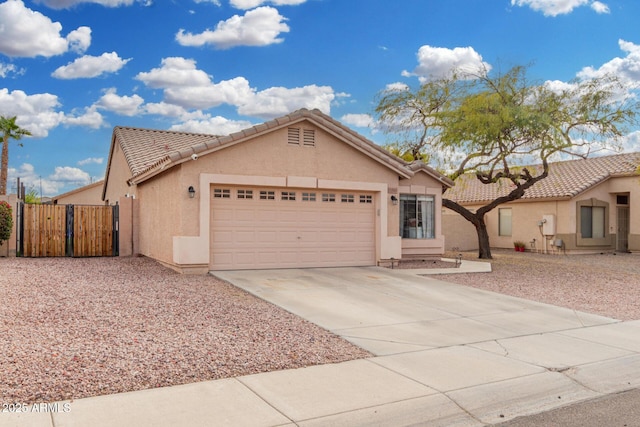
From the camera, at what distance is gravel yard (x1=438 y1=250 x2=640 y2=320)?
11184 millimetres

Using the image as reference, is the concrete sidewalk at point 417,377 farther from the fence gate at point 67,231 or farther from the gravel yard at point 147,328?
the fence gate at point 67,231

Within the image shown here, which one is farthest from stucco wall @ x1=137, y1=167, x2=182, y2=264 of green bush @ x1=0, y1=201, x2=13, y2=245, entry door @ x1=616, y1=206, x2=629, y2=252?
entry door @ x1=616, y1=206, x2=629, y2=252

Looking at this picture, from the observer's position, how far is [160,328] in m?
7.71

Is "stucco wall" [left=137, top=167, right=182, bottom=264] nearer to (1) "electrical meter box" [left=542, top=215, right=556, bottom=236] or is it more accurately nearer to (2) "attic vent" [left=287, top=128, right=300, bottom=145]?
(2) "attic vent" [left=287, top=128, right=300, bottom=145]

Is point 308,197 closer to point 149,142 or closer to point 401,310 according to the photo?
point 401,310

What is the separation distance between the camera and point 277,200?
1475 cm

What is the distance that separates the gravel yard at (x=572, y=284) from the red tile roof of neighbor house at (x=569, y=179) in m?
6.04

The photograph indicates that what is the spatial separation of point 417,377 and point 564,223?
2235cm

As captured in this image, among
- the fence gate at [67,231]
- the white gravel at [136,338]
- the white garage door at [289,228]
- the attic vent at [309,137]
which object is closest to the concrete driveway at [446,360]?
the white gravel at [136,338]

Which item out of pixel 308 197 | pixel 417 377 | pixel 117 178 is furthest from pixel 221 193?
pixel 117 178

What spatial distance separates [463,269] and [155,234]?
370 inches

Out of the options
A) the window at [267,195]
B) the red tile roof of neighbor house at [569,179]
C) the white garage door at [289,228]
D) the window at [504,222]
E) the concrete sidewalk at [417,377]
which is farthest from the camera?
the window at [504,222]

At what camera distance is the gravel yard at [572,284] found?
1118 centimetres

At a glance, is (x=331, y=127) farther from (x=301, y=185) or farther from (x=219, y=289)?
(x=219, y=289)
